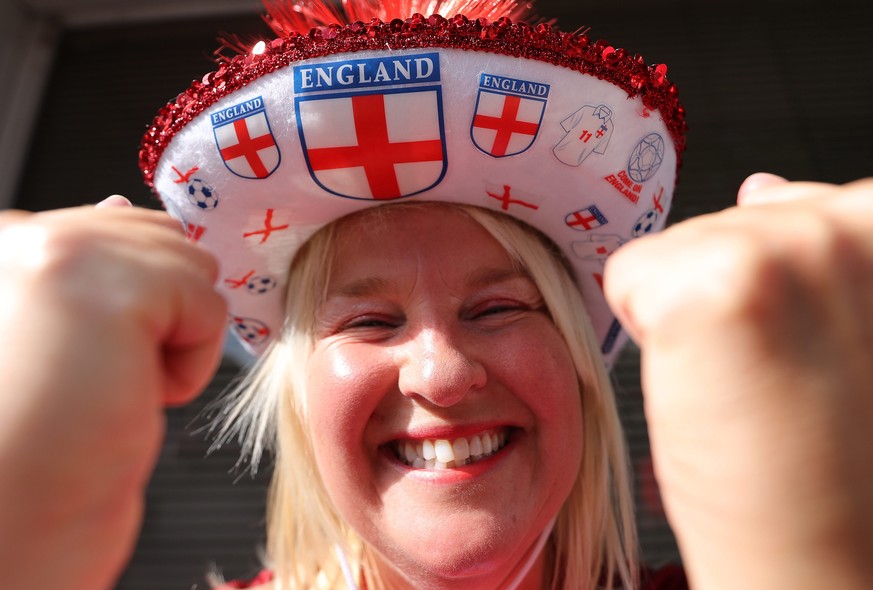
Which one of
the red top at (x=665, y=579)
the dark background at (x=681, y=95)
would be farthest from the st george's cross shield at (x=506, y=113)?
the dark background at (x=681, y=95)

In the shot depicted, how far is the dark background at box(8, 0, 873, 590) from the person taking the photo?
2.63m

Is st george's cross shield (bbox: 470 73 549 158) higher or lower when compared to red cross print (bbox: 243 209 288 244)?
higher

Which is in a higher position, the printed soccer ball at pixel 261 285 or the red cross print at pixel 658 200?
the red cross print at pixel 658 200

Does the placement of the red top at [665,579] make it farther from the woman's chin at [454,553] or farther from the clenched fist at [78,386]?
the clenched fist at [78,386]

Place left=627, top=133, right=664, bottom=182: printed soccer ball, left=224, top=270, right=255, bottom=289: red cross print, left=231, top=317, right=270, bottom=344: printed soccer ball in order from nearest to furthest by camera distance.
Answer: left=627, top=133, right=664, bottom=182: printed soccer ball, left=224, top=270, right=255, bottom=289: red cross print, left=231, top=317, right=270, bottom=344: printed soccer ball

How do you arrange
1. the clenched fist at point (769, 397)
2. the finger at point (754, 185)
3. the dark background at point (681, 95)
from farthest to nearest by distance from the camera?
the dark background at point (681, 95), the finger at point (754, 185), the clenched fist at point (769, 397)

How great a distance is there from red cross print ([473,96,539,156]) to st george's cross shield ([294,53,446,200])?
0.20ft

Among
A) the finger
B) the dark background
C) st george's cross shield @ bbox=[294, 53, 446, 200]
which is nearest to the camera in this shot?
the finger

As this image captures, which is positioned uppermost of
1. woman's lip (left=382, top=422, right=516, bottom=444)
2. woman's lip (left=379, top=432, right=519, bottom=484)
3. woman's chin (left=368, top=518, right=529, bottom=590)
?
woman's lip (left=382, top=422, right=516, bottom=444)

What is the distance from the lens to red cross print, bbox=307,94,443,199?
3.27ft

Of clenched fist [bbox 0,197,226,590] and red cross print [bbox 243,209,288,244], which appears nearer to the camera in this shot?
clenched fist [bbox 0,197,226,590]

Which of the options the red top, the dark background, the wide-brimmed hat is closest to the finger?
the wide-brimmed hat

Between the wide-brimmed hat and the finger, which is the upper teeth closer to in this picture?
the wide-brimmed hat

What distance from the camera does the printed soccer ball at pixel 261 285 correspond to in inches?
51.6
